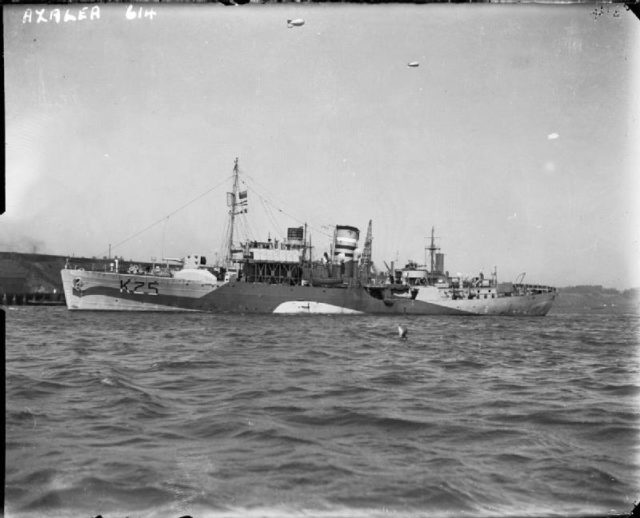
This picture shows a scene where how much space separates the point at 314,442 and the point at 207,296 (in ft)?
90.7

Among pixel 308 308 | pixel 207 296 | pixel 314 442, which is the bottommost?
pixel 308 308

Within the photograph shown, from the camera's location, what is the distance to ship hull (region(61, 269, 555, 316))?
1180 inches

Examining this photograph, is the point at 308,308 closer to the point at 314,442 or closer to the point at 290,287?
the point at 290,287

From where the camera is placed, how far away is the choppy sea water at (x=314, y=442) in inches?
120

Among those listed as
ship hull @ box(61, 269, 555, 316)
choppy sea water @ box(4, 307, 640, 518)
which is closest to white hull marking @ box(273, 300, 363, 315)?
ship hull @ box(61, 269, 555, 316)

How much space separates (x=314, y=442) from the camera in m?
4.12

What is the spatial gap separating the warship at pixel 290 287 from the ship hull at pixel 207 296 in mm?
63

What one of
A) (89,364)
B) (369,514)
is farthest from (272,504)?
(89,364)

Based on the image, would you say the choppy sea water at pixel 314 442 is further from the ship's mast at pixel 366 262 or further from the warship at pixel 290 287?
the ship's mast at pixel 366 262

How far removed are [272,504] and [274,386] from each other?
3.51 meters

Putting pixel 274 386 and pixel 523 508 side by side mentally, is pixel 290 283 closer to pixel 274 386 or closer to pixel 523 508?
pixel 274 386

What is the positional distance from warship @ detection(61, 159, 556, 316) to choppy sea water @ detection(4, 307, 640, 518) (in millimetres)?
22832

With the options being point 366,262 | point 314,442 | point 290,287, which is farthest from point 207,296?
point 314,442

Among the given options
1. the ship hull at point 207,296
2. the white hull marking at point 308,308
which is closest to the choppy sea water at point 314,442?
the ship hull at point 207,296
